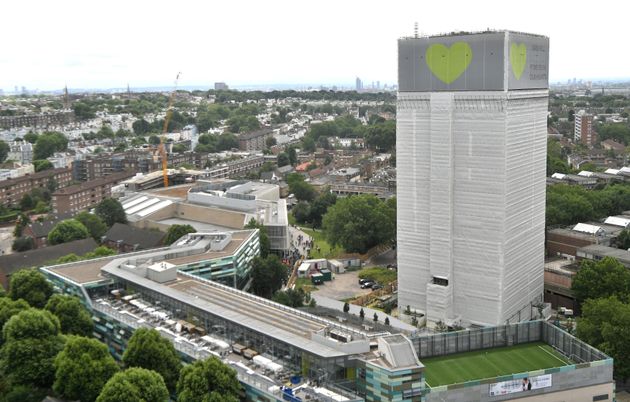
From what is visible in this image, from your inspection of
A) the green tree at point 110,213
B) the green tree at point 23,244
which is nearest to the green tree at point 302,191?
the green tree at point 110,213

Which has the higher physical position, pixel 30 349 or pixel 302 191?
pixel 302 191

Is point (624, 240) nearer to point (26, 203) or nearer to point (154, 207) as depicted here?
point (154, 207)

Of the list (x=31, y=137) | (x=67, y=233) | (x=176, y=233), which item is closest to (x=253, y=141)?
(x=31, y=137)

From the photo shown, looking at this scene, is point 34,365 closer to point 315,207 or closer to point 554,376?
point 554,376

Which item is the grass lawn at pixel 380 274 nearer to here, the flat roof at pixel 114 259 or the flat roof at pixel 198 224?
the flat roof at pixel 114 259

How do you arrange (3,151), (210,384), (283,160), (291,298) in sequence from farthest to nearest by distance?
(3,151) < (283,160) < (291,298) < (210,384)

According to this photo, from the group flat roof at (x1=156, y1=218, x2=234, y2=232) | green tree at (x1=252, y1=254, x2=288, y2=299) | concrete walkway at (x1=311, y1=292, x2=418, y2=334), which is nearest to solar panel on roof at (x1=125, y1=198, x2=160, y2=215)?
flat roof at (x1=156, y1=218, x2=234, y2=232)

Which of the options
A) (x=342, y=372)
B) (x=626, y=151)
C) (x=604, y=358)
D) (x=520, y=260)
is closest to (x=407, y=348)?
(x=342, y=372)
